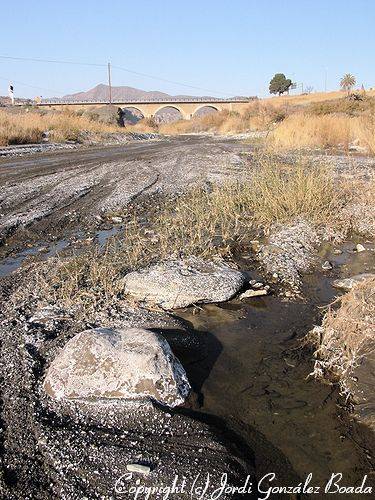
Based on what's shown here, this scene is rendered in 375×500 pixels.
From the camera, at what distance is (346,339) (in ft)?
11.6

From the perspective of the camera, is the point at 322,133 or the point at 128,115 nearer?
the point at 322,133

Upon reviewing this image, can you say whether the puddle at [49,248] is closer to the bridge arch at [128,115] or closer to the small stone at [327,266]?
the small stone at [327,266]

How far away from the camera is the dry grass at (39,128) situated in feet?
64.8

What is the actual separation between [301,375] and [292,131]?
1654cm

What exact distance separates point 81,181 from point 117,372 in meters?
8.74

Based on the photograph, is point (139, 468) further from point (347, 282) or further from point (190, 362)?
point (347, 282)

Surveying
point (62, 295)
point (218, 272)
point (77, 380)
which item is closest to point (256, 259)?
point (218, 272)

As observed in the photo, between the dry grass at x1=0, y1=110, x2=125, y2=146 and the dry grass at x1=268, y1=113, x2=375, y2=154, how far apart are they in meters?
10.4

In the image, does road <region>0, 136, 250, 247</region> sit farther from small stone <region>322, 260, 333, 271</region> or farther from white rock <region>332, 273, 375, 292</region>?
white rock <region>332, 273, 375, 292</region>

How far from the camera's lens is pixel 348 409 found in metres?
3.12

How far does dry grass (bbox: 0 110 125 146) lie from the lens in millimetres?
19741

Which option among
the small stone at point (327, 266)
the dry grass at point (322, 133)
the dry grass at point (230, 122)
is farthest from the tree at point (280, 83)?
the small stone at point (327, 266)

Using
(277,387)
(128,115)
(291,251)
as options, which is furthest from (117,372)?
(128,115)

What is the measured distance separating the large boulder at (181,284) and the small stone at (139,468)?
7.02 feet
